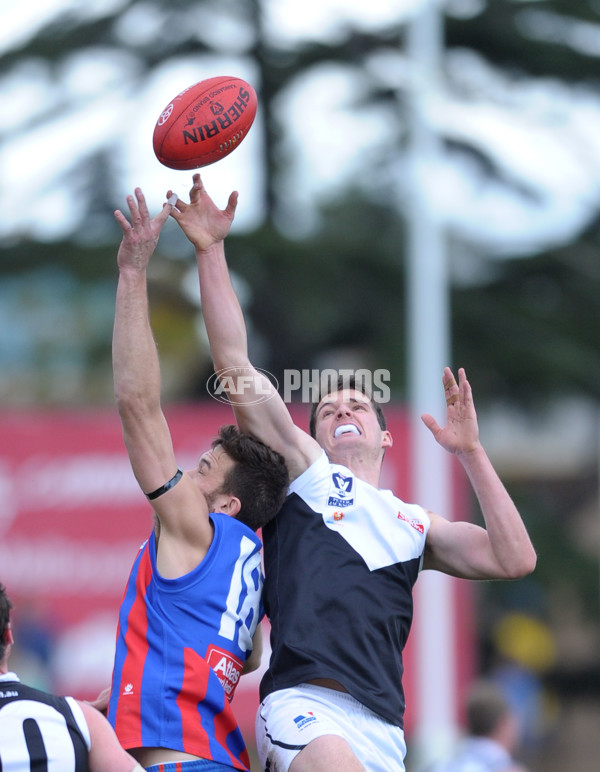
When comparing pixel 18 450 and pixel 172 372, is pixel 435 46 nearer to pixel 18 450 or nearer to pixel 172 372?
pixel 172 372

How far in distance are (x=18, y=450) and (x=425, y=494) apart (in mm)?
4549

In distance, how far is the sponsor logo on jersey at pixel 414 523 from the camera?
179 inches

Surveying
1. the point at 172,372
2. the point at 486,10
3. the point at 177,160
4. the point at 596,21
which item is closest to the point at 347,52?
the point at 486,10

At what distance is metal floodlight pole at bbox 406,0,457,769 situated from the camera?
12602 millimetres

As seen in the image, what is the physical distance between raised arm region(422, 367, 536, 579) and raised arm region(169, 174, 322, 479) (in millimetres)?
575

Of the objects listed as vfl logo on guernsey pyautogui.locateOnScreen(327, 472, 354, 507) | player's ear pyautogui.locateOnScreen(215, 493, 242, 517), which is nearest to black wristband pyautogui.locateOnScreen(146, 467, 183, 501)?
player's ear pyautogui.locateOnScreen(215, 493, 242, 517)

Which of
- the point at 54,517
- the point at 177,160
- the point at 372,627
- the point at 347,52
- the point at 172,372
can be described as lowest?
the point at 372,627

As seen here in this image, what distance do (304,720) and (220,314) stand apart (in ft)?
5.23

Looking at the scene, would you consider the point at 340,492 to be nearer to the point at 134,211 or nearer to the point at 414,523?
the point at 414,523

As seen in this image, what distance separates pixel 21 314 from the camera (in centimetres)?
1647

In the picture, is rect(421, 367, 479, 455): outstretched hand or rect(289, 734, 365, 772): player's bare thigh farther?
rect(421, 367, 479, 455): outstretched hand

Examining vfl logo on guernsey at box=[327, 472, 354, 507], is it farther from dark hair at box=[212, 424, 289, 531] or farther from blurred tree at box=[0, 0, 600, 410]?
Result: blurred tree at box=[0, 0, 600, 410]

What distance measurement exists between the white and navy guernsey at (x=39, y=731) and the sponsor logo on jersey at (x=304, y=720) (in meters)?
0.75

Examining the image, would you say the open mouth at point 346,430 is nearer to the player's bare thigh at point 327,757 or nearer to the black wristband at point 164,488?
the black wristband at point 164,488
